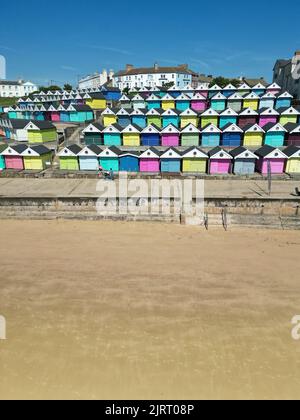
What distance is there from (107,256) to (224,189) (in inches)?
526

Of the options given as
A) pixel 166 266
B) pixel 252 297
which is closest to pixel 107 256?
pixel 166 266

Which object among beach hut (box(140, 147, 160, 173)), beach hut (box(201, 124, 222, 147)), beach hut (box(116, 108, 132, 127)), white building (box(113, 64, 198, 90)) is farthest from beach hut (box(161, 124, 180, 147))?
white building (box(113, 64, 198, 90))

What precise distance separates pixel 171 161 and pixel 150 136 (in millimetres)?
7400

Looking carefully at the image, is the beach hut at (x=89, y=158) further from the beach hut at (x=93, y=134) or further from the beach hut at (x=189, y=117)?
the beach hut at (x=189, y=117)

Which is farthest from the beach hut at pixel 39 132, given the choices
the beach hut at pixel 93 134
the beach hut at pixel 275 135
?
the beach hut at pixel 275 135

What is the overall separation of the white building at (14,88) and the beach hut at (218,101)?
97458 mm

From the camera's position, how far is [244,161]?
28484 mm

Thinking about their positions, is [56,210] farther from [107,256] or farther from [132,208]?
[107,256]

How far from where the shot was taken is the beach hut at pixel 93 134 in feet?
116

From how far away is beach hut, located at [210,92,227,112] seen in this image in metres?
47.6

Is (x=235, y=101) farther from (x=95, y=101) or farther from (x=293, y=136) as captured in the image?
(x=95, y=101)

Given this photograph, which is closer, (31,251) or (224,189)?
(31,251)

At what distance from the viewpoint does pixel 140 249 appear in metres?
17.2
